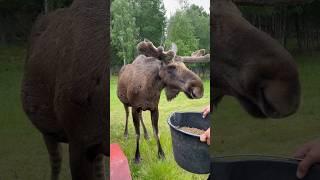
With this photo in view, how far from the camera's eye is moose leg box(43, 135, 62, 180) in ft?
8.17

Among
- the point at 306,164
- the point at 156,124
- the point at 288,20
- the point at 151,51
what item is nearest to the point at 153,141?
the point at 156,124

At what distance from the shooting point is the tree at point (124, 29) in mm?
2279

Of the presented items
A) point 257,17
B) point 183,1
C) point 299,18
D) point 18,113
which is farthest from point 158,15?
point 18,113


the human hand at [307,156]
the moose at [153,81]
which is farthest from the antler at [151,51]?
the human hand at [307,156]

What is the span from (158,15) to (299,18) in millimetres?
639

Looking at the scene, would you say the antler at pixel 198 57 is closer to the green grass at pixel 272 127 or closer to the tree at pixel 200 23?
the tree at pixel 200 23

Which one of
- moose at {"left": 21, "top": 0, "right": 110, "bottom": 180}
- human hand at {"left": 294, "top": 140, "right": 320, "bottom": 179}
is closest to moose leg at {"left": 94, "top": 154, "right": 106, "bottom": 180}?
moose at {"left": 21, "top": 0, "right": 110, "bottom": 180}

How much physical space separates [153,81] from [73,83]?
0.37m

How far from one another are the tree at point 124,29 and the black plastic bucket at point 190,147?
1.22 feet

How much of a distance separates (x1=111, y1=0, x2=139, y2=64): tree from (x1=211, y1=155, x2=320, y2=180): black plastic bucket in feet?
2.18

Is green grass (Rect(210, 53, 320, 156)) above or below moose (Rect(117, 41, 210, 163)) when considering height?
below

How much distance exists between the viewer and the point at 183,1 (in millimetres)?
2246

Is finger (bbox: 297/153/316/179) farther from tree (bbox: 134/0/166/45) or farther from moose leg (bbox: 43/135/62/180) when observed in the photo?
moose leg (bbox: 43/135/62/180)

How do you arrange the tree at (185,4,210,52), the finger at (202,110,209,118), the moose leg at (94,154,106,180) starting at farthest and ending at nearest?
the moose leg at (94,154,106,180), the finger at (202,110,209,118), the tree at (185,4,210,52)
